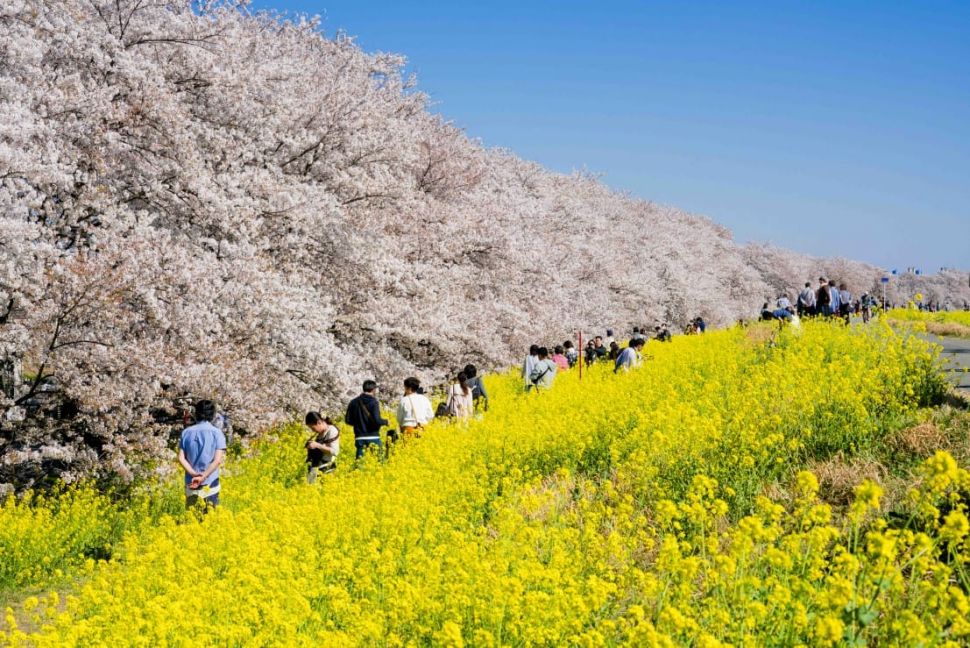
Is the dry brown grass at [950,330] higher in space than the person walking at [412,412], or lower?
Result: higher

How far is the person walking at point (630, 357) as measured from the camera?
55.1ft

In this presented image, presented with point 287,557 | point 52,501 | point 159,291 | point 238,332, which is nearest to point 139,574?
point 287,557

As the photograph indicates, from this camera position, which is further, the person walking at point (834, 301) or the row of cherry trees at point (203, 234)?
the person walking at point (834, 301)

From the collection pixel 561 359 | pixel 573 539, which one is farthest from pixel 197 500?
pixel 561 359

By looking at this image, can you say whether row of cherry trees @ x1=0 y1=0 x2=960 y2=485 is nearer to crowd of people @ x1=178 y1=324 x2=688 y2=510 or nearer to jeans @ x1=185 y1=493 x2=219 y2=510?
crowd of people @ x1=178 y1=324 x2=688 y2=510

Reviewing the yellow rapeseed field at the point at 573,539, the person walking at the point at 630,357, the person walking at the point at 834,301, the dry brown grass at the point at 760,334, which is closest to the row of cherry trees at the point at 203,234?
the yellow rapeseed field at the point at 573,539

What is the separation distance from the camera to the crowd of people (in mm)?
8734

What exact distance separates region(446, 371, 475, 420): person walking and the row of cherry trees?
220 centimetres

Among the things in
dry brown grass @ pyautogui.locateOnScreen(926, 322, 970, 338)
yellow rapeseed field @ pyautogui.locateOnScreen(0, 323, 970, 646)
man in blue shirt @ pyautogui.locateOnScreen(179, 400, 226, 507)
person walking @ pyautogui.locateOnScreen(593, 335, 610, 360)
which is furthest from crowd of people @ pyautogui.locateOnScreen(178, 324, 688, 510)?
dry brown grass @ pyautogui.locateOnScreen(926, 322, 970, 338)

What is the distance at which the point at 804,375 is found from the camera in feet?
34.3

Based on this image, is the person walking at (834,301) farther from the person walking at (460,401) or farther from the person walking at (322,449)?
the person walking at (322,449)

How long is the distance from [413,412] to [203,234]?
188 inches

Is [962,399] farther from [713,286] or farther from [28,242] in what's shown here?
[713,286]

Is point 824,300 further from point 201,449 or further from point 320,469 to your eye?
point 201,449
